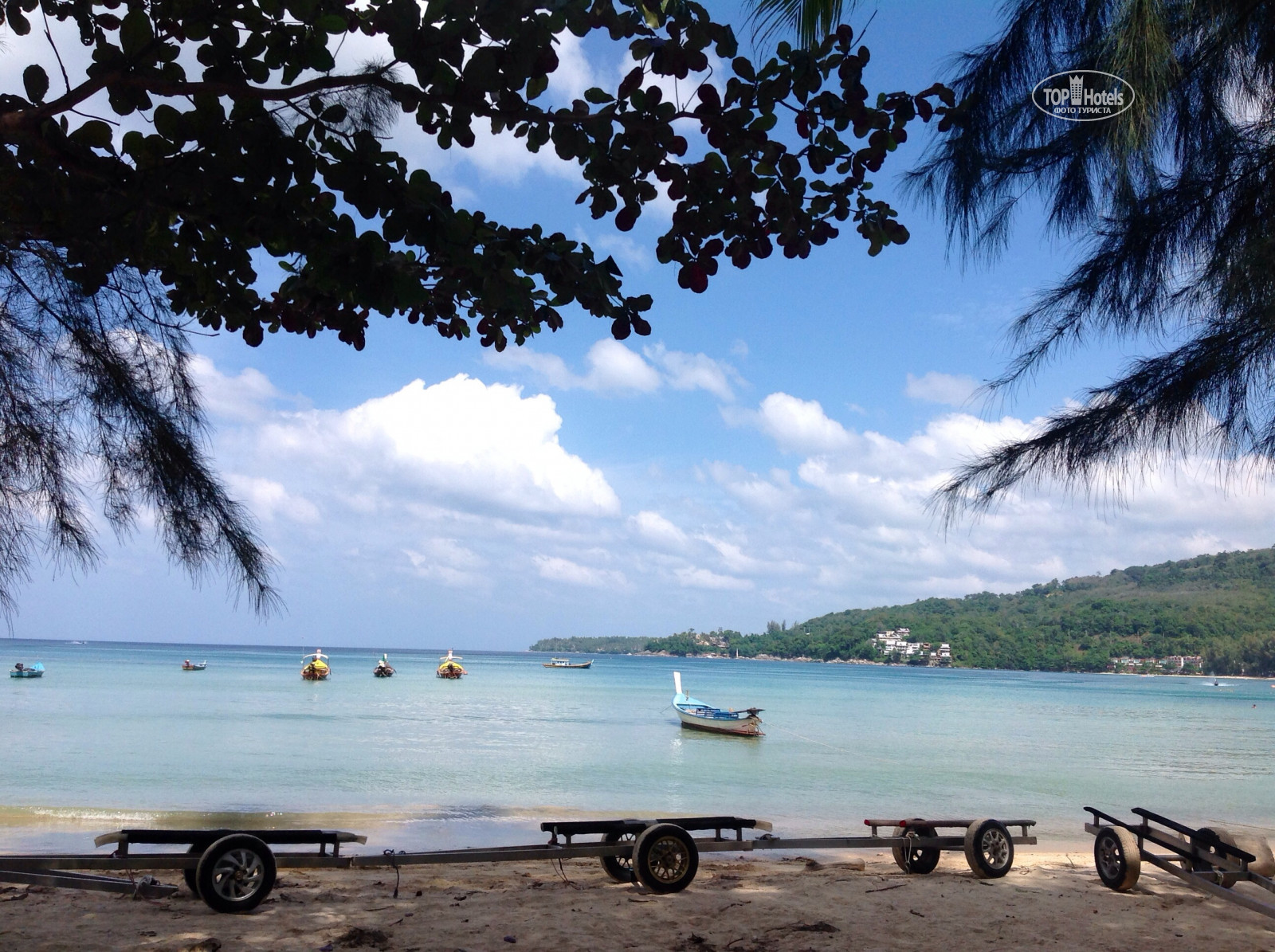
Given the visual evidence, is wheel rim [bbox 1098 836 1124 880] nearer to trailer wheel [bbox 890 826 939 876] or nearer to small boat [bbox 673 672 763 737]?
trailer wheel [bbox 890 826 939 876]

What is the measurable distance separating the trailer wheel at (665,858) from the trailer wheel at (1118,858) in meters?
3.30

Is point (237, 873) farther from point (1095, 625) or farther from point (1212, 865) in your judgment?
point (1095, 625)

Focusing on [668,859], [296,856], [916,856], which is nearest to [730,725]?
[916,856]

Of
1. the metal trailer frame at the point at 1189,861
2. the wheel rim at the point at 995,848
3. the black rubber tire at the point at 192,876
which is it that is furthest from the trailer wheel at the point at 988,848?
the black rubber tire at the point at 192,876

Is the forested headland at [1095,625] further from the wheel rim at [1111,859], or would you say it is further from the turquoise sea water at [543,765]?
the wheel rim at [1111,859]

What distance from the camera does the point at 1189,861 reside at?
246 inches

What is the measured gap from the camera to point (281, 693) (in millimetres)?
46344

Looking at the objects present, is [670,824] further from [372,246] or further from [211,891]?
[372,246]

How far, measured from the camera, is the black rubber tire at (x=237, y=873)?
5223mm

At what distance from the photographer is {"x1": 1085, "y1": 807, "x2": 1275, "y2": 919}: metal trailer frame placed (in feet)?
18.5

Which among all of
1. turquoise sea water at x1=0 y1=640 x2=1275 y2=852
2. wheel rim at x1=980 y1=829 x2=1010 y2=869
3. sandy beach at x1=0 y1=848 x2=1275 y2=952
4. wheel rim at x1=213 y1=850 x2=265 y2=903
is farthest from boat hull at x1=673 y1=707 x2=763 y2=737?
→ wheel rim at x1=213 y1=850 x2=265 y2=903

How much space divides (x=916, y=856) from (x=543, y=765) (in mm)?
15068

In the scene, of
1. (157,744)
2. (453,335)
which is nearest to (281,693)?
(157,744)

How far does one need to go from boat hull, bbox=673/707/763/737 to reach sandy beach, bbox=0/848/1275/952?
21832 millimetres
